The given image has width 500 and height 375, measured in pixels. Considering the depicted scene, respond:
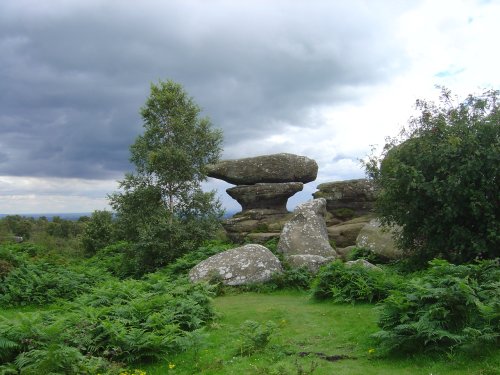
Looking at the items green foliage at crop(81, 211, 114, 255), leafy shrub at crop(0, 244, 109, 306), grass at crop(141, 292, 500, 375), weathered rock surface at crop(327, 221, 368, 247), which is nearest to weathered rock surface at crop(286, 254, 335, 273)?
grass at crop(141, 292, 500, 375)

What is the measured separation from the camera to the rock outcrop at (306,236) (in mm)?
22484

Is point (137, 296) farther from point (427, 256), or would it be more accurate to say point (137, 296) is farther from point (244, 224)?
point (244, 224)

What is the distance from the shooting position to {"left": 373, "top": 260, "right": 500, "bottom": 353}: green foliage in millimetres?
8648

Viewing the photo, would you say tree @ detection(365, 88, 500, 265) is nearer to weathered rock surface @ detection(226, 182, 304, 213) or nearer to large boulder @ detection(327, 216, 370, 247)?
large boulder @ detection(327, 216, 370, 247)

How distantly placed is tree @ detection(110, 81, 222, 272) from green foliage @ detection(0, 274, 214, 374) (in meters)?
12.7

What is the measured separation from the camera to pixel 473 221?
16.2 metres

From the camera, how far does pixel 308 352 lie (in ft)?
32.8

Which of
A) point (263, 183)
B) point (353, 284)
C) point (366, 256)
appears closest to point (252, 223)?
point (263, 183)

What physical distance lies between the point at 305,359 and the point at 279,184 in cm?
2100

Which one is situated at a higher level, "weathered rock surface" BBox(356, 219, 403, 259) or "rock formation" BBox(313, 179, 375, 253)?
"rock formation" BBox(313, 179, 375, 253)

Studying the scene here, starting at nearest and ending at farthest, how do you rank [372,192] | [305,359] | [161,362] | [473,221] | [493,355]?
[493,355] < [305,359] < [161,362] < [473,221] < [372,192]

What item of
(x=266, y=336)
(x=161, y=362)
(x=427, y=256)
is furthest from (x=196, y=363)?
(x=427, y=256)

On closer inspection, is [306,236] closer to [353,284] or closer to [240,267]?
[240,267]

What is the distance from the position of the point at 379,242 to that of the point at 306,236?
12.0ft
